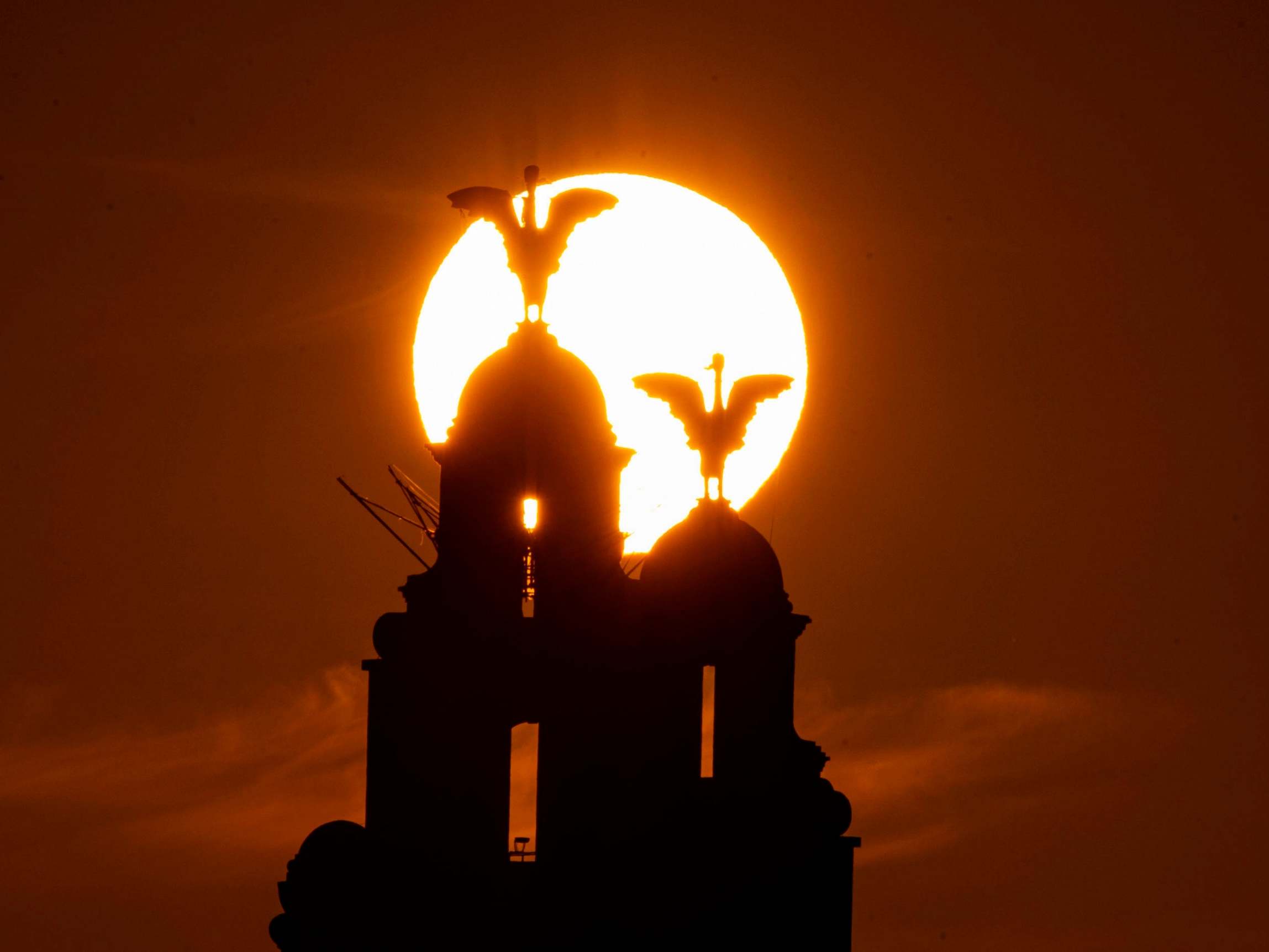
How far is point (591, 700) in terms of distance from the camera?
5325cm

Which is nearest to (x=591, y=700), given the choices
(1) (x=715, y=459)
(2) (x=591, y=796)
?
(2) (x=591, y=796)

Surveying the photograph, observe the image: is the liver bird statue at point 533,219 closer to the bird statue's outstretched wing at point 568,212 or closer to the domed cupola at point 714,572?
the bird statue's outstretched wing at point 568,212

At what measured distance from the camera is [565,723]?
5312cm

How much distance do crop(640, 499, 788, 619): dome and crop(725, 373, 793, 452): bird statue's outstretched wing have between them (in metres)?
1.34

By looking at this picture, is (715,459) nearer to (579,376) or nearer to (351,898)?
(579,376)

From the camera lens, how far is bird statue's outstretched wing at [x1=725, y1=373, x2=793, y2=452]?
180 ft

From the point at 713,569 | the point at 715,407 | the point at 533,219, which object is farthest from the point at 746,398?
the point at 533,219

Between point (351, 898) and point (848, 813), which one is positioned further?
point (848, 813)

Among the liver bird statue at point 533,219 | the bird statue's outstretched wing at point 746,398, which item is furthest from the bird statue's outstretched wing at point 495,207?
the bird statue's outstretched wing at point 746,398

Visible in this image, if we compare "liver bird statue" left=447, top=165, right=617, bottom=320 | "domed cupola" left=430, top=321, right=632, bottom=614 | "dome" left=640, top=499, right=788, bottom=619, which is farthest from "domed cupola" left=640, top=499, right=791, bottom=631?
"liver bird statue" left=447, top=165, right=617, bottom=320

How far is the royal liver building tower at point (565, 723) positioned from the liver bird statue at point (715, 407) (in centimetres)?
6

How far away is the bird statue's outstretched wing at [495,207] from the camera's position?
53406mm

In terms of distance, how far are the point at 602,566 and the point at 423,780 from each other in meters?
5.22

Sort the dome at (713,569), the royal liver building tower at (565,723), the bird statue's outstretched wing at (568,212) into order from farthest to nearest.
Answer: the dome at (713,569), the bird statue's outstretched wing at (568,212), the royal liver building tower at (565,723)
